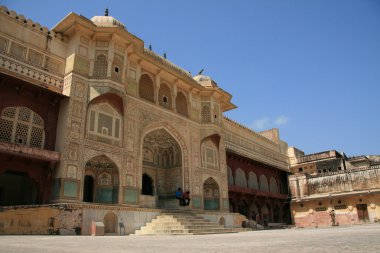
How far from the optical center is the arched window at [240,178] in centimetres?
2447

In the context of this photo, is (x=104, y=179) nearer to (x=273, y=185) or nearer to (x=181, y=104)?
(x=181, y=104)

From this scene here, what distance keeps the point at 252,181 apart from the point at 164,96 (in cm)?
1244

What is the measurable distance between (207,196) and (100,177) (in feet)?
24.8

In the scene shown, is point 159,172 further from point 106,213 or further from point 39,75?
point 39,75

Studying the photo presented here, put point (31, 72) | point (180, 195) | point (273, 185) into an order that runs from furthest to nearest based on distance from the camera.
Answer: point (273, 185) → point (180, 195) → point (31, 72)

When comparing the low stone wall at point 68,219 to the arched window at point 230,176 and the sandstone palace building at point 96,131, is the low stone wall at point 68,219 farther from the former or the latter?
the arched window at point 230,176

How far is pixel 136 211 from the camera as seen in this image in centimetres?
1361

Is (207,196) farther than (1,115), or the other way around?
(207,196)

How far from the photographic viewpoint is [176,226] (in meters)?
12.8

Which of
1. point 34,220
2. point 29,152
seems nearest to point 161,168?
point 29,152

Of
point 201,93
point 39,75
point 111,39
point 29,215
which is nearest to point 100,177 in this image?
point 29,215

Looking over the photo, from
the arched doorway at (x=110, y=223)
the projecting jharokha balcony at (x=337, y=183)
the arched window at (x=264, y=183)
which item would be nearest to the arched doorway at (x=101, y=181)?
the arched doorway at (x=110, y=223)

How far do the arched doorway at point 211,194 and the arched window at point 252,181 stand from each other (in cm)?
686

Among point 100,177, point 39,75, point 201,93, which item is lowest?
point 100,177
